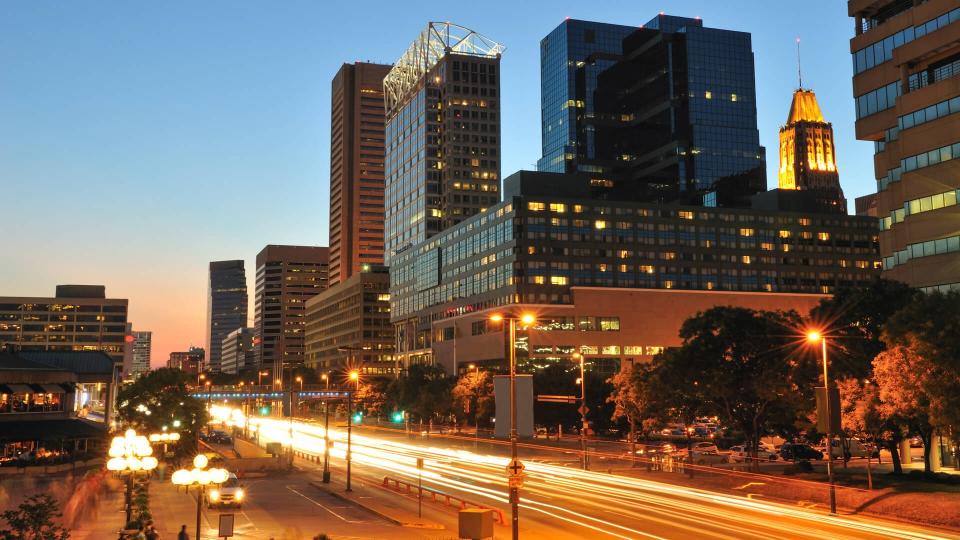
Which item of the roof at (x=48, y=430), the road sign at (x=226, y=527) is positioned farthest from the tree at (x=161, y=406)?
the road sign at (x=226, y=527)

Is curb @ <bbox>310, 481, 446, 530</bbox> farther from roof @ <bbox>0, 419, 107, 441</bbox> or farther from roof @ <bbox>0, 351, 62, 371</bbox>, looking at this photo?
roof @ <bbox>0, 351, 62, 371</bbox>

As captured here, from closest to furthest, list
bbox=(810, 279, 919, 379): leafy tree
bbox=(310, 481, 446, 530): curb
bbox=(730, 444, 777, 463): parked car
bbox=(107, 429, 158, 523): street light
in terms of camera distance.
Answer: bbox=(107, 429, 158, 523): street light → bbox=(310, 481, 446, 530): curb → bbox=(810, 279, 919, 379): leafy tree → bbox=(730, 444, 777, 463): parked car

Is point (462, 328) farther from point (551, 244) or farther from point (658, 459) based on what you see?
point (658, 459)

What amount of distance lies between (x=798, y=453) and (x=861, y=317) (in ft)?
64.4

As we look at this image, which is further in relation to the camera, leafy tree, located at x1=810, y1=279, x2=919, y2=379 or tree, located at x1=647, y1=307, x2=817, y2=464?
tree, located at x1=647, y1=307, x2=817, y2=464

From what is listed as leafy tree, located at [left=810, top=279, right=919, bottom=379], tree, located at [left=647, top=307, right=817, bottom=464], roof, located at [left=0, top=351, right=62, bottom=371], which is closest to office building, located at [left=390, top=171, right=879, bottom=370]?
roof, located at [left=0, top=351, right=62, bottom=371]

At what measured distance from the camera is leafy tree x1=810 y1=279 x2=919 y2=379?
58219 millimetres

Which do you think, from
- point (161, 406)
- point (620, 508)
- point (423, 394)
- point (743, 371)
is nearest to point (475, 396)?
point (423, 394)

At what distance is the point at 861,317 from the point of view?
201 feet

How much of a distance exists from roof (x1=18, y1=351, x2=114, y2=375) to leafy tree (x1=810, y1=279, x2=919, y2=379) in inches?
3179

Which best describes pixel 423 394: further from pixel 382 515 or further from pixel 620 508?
pixel 382 515

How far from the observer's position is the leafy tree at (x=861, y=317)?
58.2 meters

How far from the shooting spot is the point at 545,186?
189875 mm

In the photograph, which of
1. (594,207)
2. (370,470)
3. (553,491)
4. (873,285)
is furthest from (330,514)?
(594,207)
